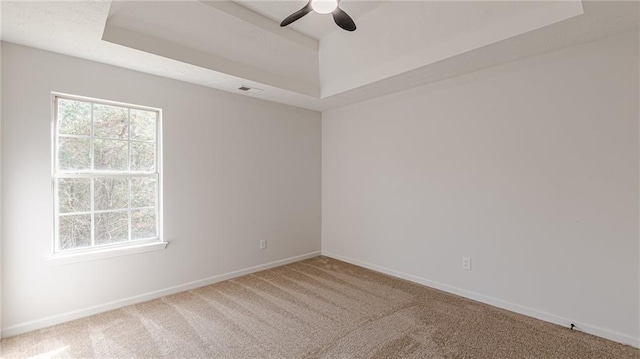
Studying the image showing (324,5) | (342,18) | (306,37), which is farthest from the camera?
(306,37)

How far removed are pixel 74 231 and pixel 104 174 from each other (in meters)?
0.58

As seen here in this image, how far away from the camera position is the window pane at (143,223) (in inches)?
119

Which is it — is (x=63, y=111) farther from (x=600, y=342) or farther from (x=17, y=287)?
(x=600, y=342)

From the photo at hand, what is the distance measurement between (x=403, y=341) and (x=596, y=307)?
1.62 metres

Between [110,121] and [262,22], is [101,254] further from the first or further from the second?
[262,22]

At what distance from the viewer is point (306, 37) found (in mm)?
3324

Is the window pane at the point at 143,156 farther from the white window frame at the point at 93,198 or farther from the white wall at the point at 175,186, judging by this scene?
the white wall at the point at 175,186

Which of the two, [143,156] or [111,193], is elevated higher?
[143,156]

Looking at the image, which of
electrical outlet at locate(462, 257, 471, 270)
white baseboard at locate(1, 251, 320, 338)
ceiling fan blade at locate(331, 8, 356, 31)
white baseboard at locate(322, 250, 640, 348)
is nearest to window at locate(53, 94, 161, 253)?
white baseboard at locate(1, 251, 320, 338)

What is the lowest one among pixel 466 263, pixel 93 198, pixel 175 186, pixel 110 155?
pixel 466 263

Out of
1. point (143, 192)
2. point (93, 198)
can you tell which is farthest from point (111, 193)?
point (143, 192)

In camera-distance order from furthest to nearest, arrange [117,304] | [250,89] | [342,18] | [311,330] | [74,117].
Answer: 1. [250,89]
2. [117,304]
3. [74,117]
4. [311,330]
5. [342,18]

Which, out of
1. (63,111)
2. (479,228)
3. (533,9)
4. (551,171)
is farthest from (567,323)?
(63,111)

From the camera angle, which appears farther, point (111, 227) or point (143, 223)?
point (143, 223)
